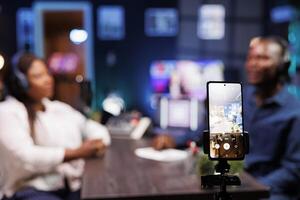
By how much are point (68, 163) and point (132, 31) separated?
15.2 feet

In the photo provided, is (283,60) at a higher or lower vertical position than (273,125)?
higher

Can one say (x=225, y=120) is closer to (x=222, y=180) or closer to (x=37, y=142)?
(x=222, y=180)

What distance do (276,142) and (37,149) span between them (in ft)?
3.49

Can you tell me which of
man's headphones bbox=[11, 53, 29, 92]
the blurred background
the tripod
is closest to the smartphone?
the tripod

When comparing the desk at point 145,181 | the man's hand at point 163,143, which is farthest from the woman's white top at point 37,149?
the man's hand at point 163,143

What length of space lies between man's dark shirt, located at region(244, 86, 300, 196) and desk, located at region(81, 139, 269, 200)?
0.33 m

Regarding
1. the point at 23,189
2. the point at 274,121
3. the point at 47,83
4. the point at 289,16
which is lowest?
the point at 23,189

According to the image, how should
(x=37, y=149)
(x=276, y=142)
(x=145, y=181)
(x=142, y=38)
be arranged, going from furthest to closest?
(x=142, y=38), (x=276, y=142), (x=37, y=149), (x=145, y=181)

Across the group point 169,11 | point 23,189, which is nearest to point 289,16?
point 169,11

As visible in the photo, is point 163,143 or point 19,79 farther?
point 163,143

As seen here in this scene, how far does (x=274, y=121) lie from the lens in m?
2.16

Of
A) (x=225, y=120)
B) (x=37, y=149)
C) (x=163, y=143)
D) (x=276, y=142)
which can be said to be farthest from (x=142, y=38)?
(x=225, y=120)

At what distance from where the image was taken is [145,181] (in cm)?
171

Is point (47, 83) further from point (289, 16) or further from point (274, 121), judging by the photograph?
point (289, 16)
